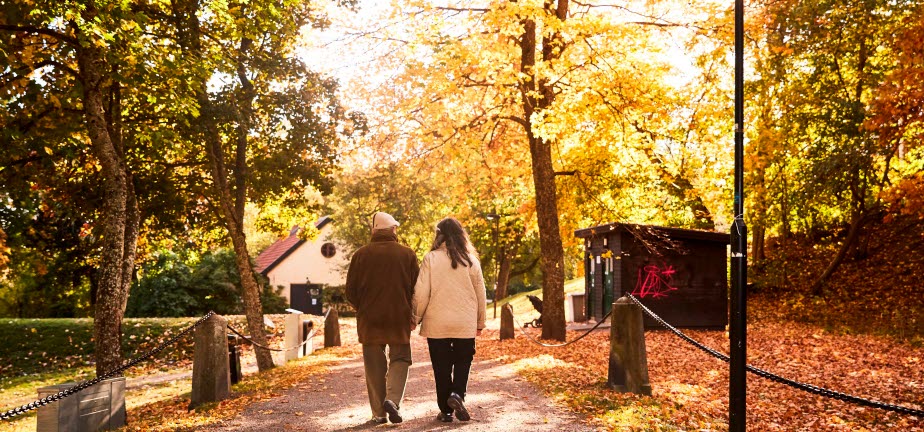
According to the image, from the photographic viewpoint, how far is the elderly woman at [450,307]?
24.4 feet

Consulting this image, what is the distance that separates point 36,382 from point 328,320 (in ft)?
25.7

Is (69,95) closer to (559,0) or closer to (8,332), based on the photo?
(559,0)

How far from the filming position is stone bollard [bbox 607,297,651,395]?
9547 millimetres

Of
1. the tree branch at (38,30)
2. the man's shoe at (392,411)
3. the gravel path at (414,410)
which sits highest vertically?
the tree branch at (38,30)

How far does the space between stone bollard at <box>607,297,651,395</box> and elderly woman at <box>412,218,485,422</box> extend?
263 cm

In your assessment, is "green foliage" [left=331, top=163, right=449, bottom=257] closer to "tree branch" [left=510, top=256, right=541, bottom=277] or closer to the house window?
the house window

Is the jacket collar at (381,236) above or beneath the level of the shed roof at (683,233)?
beneath

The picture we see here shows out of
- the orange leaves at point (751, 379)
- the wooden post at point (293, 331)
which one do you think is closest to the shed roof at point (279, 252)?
the wooden post at point (293, 331)

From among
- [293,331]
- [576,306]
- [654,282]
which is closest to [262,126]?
[293,331]

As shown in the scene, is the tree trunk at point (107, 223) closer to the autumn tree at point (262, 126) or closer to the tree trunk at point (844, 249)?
Result: the autumn tree at point (262, 126)

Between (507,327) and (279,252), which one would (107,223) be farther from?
(279,252)

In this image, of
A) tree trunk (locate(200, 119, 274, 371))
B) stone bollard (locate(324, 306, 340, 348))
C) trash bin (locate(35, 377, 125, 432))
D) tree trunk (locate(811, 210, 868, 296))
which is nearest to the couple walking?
trash bin (locate(35, 377, 125, 432))

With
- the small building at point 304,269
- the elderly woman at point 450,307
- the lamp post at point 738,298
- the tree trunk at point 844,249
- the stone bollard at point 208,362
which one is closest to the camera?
the lamp post at point 738,298

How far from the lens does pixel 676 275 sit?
23234 mm
